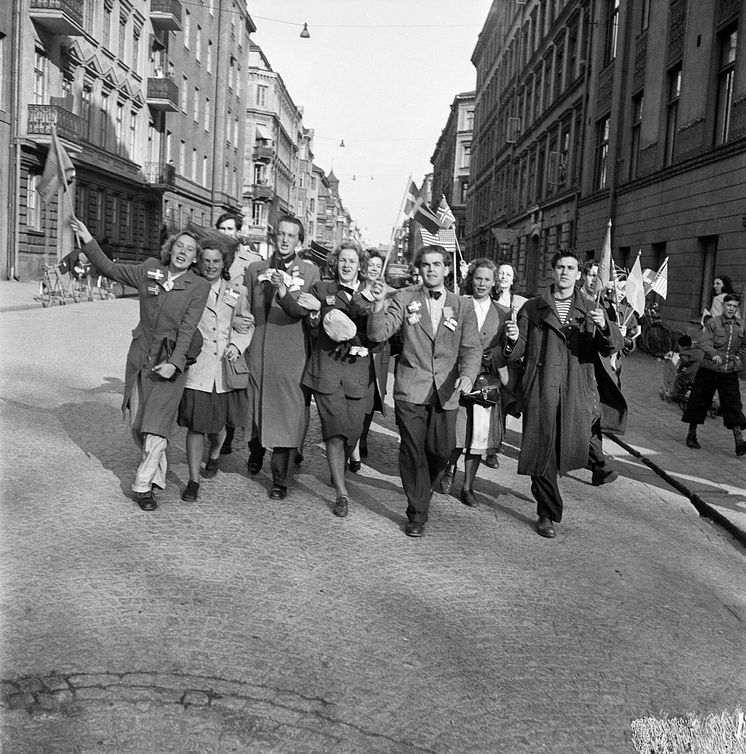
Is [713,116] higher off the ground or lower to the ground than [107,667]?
higher

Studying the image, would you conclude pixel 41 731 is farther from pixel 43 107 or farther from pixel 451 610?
pixel 43 107

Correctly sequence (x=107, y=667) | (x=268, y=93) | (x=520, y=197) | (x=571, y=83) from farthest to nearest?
1. (x=268, y=93)
2. (x=520, y=197)
3. (x=571, y=83)
4. (x=107, y=667)

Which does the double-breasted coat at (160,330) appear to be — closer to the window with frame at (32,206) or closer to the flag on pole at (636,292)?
the flag on pole at (636,292)

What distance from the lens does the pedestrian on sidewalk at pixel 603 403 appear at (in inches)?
240

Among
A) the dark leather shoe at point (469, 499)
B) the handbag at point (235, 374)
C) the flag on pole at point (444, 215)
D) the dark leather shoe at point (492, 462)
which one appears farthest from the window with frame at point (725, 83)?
the handbag at point (235, 374)

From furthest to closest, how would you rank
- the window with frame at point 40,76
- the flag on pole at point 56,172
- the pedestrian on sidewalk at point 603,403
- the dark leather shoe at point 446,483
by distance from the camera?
1. the window with frame at point 40,76
2. the dark leather shoe at point 446,483
3. the flag on pole at point 56,172
4. the pedestrian on sidewalk at point 603,403

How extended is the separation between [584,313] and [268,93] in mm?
74091

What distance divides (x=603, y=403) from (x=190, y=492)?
3104 mm

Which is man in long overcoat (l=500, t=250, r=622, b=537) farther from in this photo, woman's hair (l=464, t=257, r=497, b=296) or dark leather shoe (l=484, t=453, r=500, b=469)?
dark leather shoe (l=484, t=453, r=500, b=469)

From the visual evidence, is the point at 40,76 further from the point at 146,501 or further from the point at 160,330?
the point at 146,501

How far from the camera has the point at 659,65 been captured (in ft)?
72.8

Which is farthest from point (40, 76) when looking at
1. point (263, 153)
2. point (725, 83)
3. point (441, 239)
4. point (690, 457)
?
point (263, 153)

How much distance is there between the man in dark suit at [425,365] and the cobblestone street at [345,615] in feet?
1.53

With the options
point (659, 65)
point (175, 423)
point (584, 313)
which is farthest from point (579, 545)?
point (659, 65)
